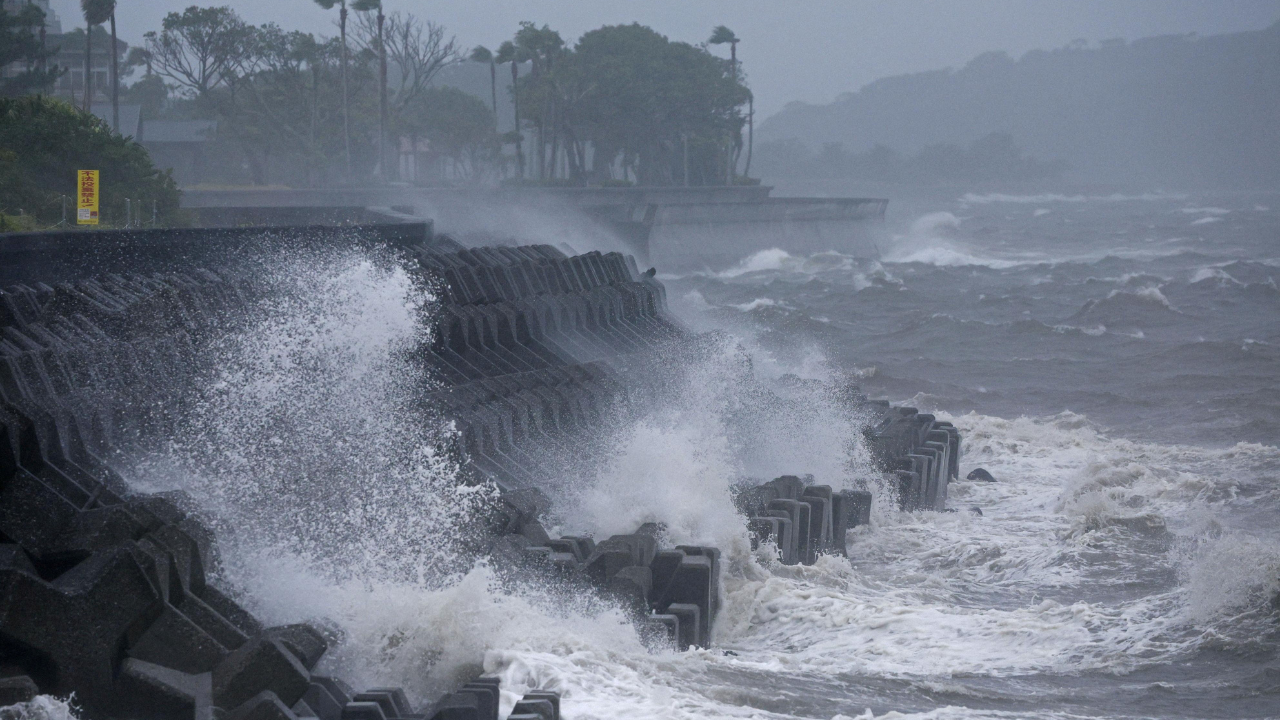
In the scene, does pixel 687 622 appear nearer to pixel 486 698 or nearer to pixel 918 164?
pixel 486 698

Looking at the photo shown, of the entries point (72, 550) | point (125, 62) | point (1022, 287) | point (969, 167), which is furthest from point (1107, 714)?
point (969, 167)

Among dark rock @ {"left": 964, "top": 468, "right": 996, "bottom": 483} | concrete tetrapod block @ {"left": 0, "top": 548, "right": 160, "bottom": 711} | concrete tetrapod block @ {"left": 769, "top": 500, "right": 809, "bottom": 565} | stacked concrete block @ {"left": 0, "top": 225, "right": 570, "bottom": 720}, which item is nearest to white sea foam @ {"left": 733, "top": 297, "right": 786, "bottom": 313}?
dark rock @ {"left": 964, "top": 468, "right": 996, "bottom": 483}

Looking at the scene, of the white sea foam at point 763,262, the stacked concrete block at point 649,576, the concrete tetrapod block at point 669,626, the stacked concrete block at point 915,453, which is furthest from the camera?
the white sea foam at point 763,262

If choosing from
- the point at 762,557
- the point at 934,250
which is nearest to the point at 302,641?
the point at 762,557

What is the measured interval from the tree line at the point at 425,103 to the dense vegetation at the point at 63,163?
99.4 feet

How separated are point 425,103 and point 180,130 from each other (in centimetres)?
1706

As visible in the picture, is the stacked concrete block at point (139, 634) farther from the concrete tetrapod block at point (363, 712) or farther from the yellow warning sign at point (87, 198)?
the yellow warning sign at point (87, 198)

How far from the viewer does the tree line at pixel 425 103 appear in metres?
53.6

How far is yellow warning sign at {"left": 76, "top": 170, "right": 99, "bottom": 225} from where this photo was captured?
49.5 ft

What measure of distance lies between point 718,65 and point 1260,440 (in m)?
52.4

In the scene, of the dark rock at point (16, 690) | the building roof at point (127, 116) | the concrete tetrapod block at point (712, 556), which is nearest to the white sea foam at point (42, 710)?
the dark rock at point (16, 690)

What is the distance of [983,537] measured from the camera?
40.8 ft

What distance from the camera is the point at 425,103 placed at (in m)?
69.4

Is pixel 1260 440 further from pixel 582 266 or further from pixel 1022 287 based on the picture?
pixel 1022 287
